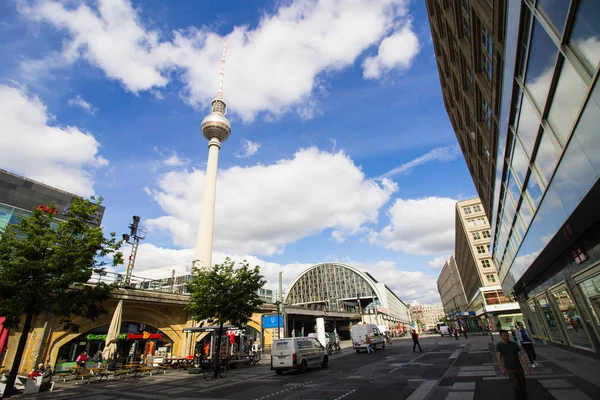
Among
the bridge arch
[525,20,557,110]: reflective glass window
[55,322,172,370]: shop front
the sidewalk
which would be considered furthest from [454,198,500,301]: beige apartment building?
[525,20,557,110]: reflective glass window

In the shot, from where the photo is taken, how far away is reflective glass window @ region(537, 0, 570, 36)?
5.50 meters

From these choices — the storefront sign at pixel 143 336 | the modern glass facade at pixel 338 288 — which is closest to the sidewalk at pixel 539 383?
the storefront sign at pixel 143 336

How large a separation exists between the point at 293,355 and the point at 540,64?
16.8 m

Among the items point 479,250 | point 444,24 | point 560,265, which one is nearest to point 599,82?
point 560,265

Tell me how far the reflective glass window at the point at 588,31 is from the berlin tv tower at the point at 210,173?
43.1 meters

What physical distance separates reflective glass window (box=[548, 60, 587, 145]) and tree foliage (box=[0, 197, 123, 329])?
1794 cm

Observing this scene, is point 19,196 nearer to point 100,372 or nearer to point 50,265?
→ point 100,372

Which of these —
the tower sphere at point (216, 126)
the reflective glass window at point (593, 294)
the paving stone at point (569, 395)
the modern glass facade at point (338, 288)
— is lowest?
the paving stone at point (569, 395)

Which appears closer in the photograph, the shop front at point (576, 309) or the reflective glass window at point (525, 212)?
the shop front at point (576, 309)

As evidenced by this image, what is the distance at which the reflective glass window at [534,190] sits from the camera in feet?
31.7

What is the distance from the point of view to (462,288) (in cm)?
9562

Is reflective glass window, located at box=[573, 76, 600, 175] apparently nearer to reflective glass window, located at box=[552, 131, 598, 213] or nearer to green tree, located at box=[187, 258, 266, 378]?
reflective glass window, located at box=[552, 131, 598, 213]

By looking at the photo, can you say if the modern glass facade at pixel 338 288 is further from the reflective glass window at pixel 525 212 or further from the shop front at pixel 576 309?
the reflective glass window at pixel 525 212

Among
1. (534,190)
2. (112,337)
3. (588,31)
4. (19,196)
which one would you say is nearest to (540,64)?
(588,31)
